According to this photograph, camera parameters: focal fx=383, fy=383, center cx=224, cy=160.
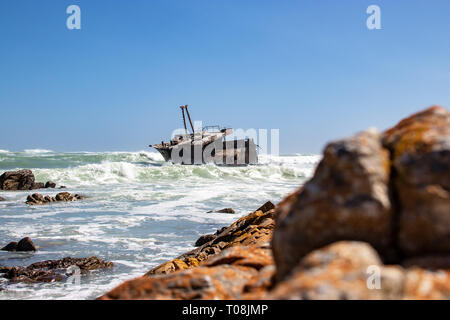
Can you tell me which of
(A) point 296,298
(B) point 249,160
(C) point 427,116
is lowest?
(B) point 249,160

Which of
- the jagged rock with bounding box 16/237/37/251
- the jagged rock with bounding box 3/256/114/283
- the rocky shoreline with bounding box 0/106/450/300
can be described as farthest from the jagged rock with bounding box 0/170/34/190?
the rocky shoreline with bounding box 0/106/450/300

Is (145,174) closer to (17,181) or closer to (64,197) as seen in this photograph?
(17,181)

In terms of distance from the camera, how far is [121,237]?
10.6 metres

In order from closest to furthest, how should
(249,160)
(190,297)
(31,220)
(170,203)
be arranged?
(190,297)
(31,220)
(170,203)
(249,160)

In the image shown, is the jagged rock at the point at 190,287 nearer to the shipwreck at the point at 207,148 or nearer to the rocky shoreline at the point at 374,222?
the rocky shoreline at the point at 374,222

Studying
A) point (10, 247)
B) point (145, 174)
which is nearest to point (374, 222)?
point (10, 247)

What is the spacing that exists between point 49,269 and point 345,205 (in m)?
7.02

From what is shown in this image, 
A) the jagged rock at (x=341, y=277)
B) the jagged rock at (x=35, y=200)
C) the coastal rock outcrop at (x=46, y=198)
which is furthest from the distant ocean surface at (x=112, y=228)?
the jagged rock at (x=341, y=277)

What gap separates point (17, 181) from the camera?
922 inches

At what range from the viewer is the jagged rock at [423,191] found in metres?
1.94

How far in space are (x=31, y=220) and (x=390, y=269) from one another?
44.7 ft

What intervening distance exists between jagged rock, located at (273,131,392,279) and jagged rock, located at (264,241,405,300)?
10cm

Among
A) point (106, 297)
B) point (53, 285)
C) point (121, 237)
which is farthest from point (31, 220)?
point (106, 297)
